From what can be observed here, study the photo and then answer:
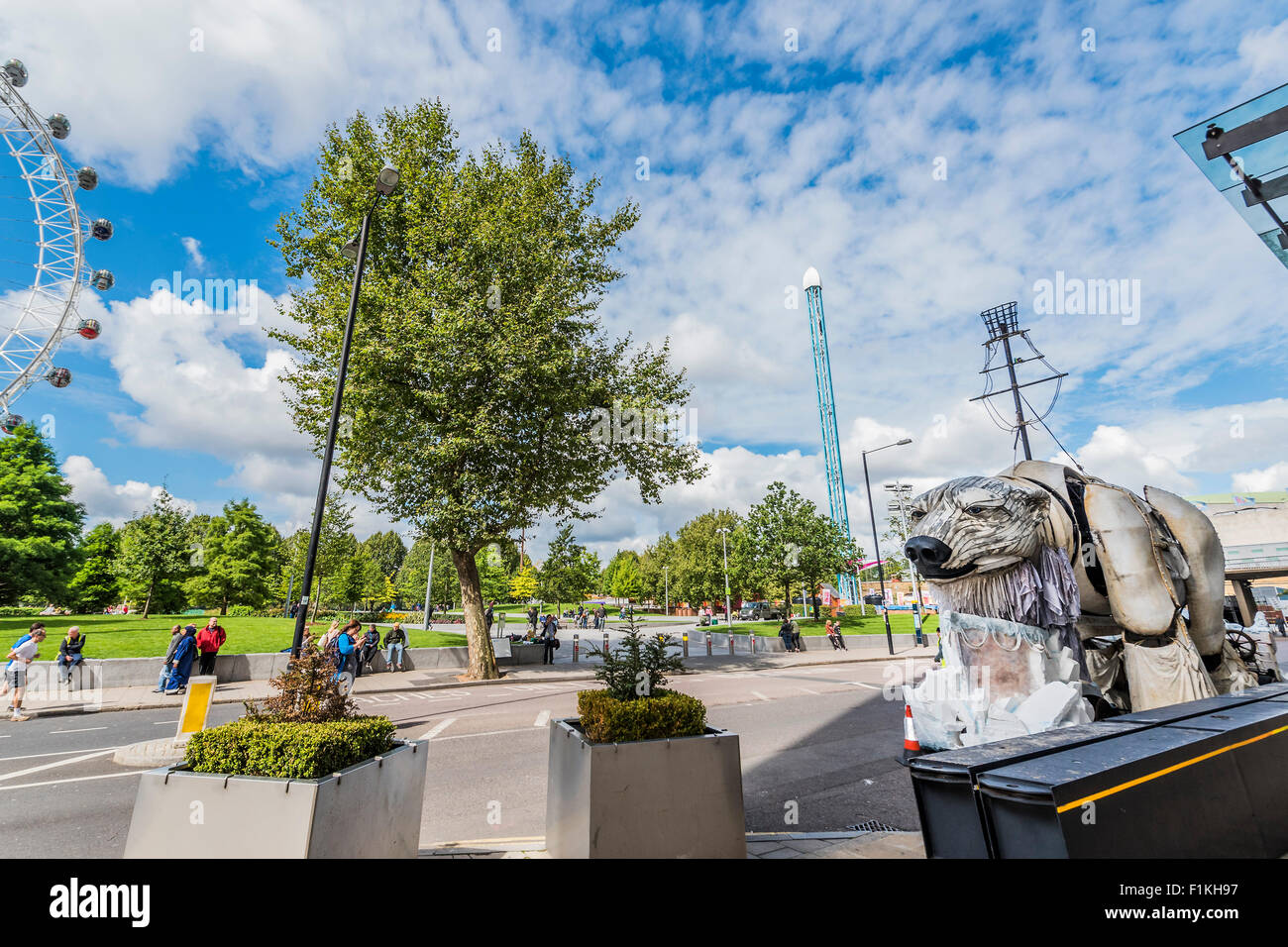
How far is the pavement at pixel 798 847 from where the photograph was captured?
4.55m

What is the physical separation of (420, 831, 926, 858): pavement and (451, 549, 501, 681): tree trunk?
13.7 metres

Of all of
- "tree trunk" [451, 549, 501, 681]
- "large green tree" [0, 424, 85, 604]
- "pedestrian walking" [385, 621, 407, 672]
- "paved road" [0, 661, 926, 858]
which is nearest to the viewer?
"paved road" [0, 661, 926, 858]

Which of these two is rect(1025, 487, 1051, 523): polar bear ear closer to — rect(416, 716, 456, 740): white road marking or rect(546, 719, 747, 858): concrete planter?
rect(546, 719, 747, 858): concrete planter

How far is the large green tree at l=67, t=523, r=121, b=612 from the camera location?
45150mm

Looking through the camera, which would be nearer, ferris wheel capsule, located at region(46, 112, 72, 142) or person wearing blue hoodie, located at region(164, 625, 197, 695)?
person wearing blue hoodie, located at region(164, 625, 197, 695)

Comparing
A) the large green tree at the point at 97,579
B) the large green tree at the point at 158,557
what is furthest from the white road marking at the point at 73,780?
the large green tree at the point at 97,579

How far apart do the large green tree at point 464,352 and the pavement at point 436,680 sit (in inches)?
71.2

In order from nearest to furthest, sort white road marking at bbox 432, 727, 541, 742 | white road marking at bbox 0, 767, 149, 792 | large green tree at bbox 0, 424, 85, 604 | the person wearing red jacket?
white road marking at bbox 0, 767, 149, 792, white road marking at bbox 432, 727, 541, 742, the person wearing red jacket, large green tree at bbox 0, 424, 85, 604

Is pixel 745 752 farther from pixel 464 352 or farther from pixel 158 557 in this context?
pixel 158 557

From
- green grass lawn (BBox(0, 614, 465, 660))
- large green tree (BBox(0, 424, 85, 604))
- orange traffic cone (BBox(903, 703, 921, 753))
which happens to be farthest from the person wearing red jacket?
large green tree (BBox(0, 424, 85, 604))

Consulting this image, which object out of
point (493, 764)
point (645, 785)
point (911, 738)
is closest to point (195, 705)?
point (493, 764)
